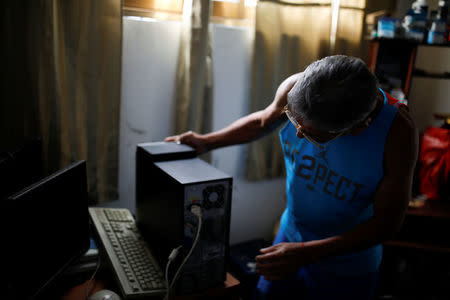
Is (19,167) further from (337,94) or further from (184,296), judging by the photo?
(337,94)

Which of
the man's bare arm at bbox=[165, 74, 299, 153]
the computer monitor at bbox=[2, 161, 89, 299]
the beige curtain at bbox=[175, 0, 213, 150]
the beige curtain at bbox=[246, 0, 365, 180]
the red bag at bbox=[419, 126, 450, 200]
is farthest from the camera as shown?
the red bag at bbox=[419, 126, 450, 200]

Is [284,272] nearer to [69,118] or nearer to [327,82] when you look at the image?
[327,82]

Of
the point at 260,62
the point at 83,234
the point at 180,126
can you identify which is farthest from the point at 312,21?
the point at 83,234

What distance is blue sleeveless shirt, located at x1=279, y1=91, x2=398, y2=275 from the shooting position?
1021mm

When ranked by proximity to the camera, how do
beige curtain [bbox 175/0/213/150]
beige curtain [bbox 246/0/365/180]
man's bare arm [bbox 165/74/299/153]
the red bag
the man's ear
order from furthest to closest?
the red bag → beige curtain [bbox 246/0/365/180] → beige curtain [bbox 175/0/213/150] → man's bare arm [bbox 165/74/299/153] → the man's ear

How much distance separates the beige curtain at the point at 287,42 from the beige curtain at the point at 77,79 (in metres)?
0.77

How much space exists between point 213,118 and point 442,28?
4.61ft

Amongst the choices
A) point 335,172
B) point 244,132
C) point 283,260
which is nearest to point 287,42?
point 244,132

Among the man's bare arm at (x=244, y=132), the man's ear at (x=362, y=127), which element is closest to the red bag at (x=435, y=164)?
the man's bare arm at (x=244, y=132)

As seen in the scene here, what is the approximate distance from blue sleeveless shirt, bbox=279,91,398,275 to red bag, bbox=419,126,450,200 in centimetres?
106

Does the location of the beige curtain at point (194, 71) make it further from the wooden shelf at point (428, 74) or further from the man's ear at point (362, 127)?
the wooden shelf at point (428, 74)

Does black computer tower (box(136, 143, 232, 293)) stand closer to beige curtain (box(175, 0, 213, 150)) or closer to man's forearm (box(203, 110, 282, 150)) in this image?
man's forearm (box(203, 110, 282, 150))

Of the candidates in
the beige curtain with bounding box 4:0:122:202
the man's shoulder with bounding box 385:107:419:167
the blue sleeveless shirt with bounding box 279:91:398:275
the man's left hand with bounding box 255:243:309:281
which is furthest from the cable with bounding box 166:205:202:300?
the beige curtain with bounding box 4:0:122:202

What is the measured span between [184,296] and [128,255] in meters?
0.23
